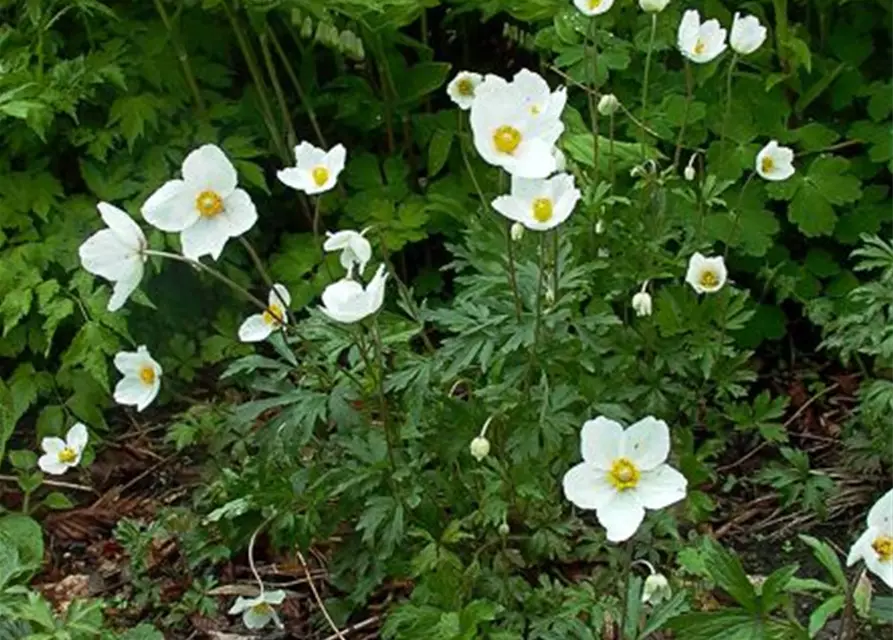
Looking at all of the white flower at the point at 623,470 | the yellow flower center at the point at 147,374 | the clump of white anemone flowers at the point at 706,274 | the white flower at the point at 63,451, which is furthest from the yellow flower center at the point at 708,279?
the white flower at the point at 63,451

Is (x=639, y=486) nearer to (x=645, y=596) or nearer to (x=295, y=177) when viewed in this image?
(x=645, y=596)

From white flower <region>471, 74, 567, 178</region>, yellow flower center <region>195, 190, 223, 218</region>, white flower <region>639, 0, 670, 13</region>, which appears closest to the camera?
white flower <region>471, 74, 567, 178</region>

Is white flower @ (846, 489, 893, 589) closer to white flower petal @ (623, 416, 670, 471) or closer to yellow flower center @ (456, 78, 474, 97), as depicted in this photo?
white flower petal @ (623, 416, 670, 471)

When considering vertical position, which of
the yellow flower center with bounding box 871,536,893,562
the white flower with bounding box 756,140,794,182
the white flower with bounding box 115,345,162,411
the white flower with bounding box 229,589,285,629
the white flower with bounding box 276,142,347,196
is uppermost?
the white flower with bounding box 276,142,347,196

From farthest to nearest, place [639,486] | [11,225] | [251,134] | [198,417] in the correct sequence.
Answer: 1. [251,134]
2. [11,225]
3. [198,417]
4. [639,486]

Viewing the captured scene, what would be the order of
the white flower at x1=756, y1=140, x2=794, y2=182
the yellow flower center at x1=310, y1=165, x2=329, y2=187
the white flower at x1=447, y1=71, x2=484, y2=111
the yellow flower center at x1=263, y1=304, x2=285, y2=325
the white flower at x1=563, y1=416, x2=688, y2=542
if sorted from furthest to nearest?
the white flower at x1=756, y1=140, x2=794, y2=182 → the white flower at x1=447, y1=71, x2=484, y2=111 → the yellow flower center at x1=310, y1=165, x2=329, y2=187 → the yellow flower center at x1=263, y1=304, x2=285, y2=325 → the white flower at x1=563, y1=416, x2=688, y2=542

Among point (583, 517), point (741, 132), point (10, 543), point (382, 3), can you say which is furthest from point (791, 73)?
point (10, 543)

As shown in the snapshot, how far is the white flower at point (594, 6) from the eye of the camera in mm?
2473

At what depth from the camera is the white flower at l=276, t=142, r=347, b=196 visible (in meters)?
2.37

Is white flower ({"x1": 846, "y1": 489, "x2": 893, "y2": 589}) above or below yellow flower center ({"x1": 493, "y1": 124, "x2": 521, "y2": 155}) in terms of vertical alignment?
below

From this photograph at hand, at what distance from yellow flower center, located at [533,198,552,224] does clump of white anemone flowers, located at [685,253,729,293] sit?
553 millimetres

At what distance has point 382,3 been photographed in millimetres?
3000

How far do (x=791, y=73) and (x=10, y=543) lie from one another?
1898mm

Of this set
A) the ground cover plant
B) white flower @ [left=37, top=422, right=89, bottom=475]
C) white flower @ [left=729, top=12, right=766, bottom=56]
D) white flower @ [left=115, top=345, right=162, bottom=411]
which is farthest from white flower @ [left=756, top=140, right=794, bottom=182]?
white flower @ [left=37, top=422, right=89, bottom=475]
